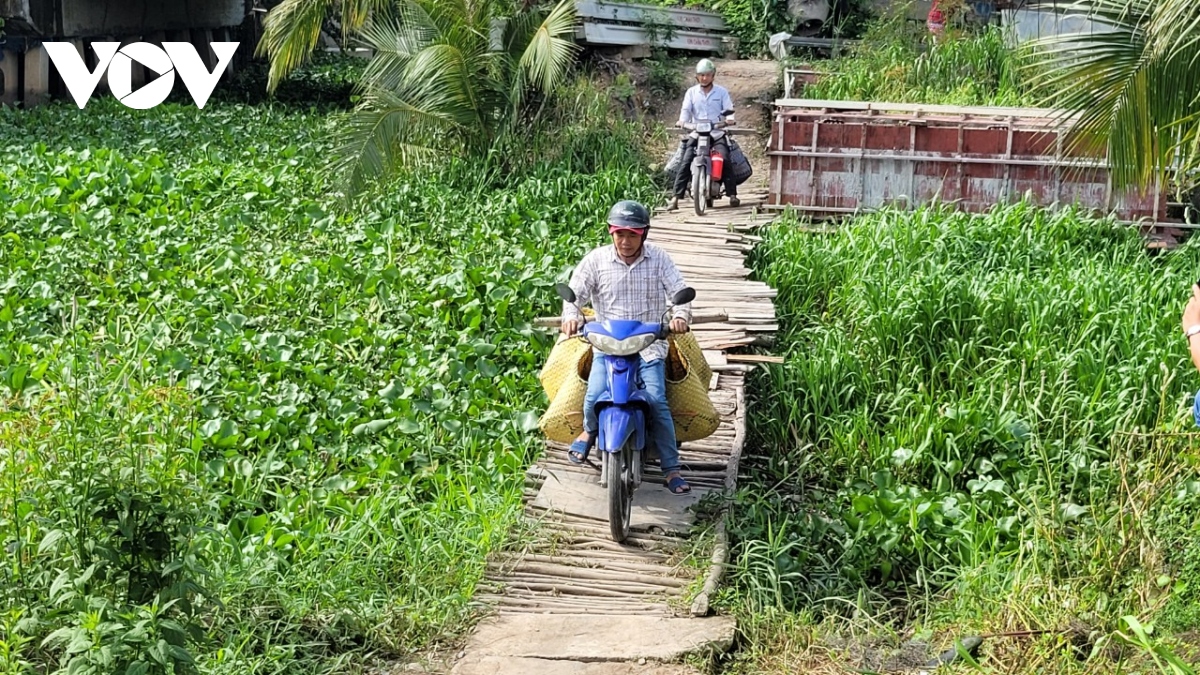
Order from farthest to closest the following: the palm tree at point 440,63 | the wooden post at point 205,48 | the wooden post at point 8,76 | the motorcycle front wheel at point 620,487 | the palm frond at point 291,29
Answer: the wooden post at point 205,48 → the wooden post at point 8,76 → the palm frond at point 291,29 → the palm tree at point 440,63 → the motorcycle front wheel at point 620,487

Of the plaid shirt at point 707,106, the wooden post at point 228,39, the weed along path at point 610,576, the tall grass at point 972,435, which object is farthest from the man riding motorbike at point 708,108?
the wooden post at point 228,39

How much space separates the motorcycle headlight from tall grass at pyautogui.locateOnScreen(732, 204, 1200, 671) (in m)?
0.97

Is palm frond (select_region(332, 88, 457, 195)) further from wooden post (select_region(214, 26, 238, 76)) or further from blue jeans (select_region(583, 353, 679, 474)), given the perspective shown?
wooden post (select_region(214, 26, 238, 76))

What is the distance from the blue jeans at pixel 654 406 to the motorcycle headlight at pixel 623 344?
0.12 metres

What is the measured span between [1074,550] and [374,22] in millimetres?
10145

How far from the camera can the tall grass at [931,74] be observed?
15250 mm

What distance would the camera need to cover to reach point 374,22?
14.4m

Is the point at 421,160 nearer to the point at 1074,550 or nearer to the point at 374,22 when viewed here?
the point at 374,22

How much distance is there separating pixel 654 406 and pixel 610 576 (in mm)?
794

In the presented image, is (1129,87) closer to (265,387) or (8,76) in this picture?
(265,387)

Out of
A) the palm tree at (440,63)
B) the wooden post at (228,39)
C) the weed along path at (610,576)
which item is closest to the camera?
the weed along path at (610,576)

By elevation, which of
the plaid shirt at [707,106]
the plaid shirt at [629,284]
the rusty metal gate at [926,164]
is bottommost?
the plaid shirt at [629,284]

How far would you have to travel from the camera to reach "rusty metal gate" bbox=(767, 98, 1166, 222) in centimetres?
1190

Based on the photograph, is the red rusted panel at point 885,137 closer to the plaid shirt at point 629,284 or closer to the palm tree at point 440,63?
the palm tree at point 440,63
